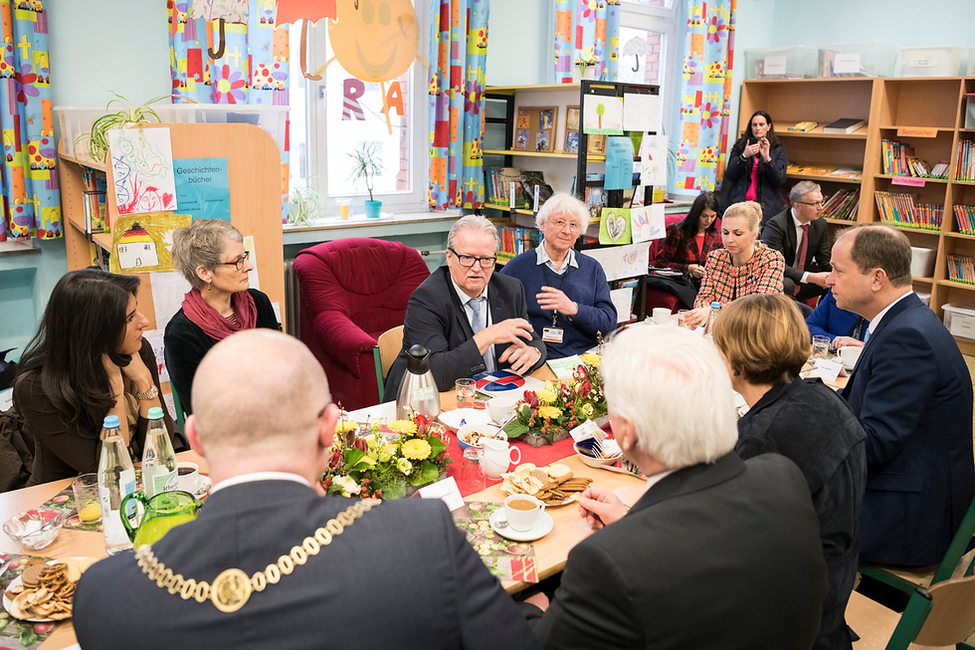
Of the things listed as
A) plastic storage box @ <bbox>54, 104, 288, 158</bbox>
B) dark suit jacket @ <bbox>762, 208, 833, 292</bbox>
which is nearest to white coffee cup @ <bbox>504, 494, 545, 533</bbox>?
plastic storage box @ <bbox>54, 104, 288, 158</bbox>

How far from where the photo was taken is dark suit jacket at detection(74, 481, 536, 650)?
871 millimetres

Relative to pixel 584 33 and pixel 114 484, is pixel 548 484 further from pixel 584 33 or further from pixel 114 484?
pixel 584 33

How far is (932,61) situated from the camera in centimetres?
596

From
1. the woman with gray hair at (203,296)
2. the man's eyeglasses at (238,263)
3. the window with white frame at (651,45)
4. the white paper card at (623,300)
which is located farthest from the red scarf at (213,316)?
the window with white frame at (651,45)

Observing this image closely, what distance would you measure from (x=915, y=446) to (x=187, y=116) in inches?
127

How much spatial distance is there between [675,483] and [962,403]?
1401 mm

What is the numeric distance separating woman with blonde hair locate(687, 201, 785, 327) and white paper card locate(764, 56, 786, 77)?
3663 millimetres

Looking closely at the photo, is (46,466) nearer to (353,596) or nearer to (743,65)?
(353,596)

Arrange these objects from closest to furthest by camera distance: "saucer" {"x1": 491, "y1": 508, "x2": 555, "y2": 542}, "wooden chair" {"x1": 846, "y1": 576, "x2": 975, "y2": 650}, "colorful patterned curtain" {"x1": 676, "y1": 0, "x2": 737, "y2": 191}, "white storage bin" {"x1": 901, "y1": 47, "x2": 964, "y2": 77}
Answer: "wooden chair" {"x1": 846, "y1": 576, "x2": 975, "y2": 650} < "saucer" {"x1": 491, "y1": 508, "x2": 555, "y2": 542} < "white storage bin" {"x1": 901, "y1": 47, "x2": 964, "y2": 77} < "colorful patterned curtain" {"x1": 676, "y1": 0, "x2": 737, "y2": 191}

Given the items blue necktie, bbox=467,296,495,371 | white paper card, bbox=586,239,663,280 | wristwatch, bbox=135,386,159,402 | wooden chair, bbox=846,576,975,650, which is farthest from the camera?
white paper card, bbox=586,239,663,280

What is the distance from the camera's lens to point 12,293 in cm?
389

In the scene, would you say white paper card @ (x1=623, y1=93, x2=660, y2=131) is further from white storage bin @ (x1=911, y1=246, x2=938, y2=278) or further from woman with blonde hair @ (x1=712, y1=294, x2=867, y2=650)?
woman with blonde hair @ (x1=712, y1=294, x2=867, y2=650)

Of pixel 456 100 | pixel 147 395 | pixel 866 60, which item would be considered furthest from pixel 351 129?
pixel 866 60

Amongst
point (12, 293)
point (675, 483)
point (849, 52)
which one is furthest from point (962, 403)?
point (849, 52)
